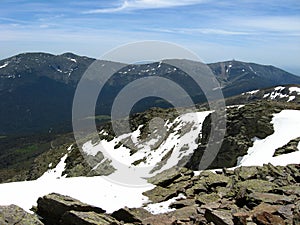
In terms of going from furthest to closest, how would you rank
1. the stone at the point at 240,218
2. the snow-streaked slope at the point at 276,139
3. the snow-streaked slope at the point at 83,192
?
the snow-streaked slope at the point at 276,139 → the snow-streaked slope at the point at 83,192 → the stone at the point at 240,218

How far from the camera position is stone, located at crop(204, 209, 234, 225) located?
16328 millimetres

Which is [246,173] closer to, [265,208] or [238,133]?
[265,208]

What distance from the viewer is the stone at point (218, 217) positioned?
16.3 metres

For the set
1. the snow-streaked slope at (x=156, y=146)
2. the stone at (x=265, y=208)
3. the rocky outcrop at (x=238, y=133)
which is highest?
the stone at (x=265, y=208)

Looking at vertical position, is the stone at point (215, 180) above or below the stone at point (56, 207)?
below

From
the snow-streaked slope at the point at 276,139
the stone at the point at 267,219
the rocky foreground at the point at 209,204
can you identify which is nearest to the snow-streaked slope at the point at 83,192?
the rocky foreground at the point at 209,204

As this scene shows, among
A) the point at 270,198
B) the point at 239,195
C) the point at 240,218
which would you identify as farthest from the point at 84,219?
the point at 270,198

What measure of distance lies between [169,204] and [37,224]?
26.7ft

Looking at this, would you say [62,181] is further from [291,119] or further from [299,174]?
[291,119]

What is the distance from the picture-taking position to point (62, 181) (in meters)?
26.5

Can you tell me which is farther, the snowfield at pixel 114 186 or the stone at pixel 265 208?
the snowfield at pixel 114 186

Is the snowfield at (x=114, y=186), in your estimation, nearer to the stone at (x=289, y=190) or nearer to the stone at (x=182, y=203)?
the stone at (x=182, y=203)

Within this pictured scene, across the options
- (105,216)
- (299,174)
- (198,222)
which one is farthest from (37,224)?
(299,174)

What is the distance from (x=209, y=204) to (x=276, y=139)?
23079 millimetres
